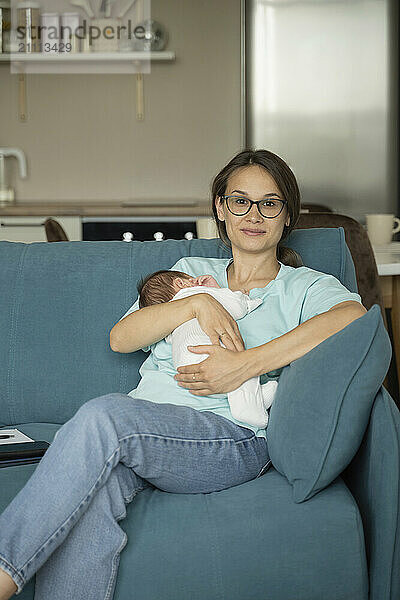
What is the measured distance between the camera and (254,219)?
1.83 m

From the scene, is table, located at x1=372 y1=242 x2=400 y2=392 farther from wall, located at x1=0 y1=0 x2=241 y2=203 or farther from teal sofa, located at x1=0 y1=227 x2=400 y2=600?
wall, located at x1=0 y1=0 x2=241 y2=203

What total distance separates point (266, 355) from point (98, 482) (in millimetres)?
469

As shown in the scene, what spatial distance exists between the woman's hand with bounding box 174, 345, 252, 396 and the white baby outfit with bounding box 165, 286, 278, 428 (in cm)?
2

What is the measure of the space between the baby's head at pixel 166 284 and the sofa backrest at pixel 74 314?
0.47ft

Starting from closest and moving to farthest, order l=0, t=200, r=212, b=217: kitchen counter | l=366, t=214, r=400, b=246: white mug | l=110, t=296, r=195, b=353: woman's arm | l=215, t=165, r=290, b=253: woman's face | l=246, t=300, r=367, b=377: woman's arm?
l=246, t=300, r=367, b=377: woman's arm < l=110, t=296, r=195, b=353: woman's arm < l=215, t=165, r=290, b=253: woman's face < l=366, t=214, r=400, b=246: white mug < l=0, t=200, r=212, b=217: kitchen counter

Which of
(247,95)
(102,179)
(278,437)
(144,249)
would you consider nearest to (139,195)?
(102,179)

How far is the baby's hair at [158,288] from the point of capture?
6.13 ft

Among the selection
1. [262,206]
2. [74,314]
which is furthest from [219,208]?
[74,314]

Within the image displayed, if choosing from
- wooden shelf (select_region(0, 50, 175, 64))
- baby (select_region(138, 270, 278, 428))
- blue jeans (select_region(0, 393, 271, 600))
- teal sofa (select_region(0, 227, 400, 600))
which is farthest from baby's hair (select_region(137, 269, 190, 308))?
wooden shelf (select_region(0, 50, 175, 64))

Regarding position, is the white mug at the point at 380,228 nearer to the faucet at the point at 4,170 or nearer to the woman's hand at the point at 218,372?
the woman's hand at the point at 218,372

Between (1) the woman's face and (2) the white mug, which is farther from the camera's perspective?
(2) the white mug

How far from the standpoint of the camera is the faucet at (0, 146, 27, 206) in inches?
176

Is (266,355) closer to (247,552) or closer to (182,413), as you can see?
(182,413)

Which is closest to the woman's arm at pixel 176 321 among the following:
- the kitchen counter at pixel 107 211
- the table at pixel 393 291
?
the table at pixel 393 291
